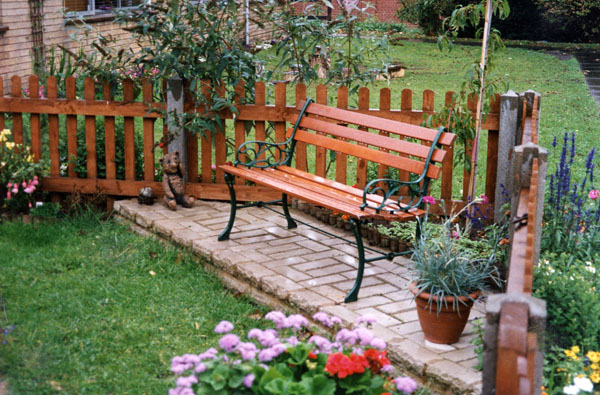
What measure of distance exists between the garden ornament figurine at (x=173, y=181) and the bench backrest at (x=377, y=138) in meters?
1.07

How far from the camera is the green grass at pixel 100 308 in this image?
3.98 meters

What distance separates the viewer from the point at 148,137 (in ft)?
21.9

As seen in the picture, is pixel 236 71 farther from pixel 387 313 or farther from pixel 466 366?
pixel 466 366

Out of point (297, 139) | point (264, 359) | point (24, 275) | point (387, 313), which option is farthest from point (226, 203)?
point (264, 359)

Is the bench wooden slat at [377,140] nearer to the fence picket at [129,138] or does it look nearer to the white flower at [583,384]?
the fence picket at [129,138]

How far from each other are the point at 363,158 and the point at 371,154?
0.17 metres

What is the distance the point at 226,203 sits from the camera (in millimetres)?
6750

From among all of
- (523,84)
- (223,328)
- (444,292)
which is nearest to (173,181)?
(444,292)

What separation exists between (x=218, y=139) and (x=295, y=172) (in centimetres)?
110

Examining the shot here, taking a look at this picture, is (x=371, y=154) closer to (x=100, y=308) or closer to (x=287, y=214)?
(x=287, y=214)

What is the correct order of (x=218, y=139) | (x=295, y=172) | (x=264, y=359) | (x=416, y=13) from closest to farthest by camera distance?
(x=264, y=359) < (x=295, y=172) < (x=218, y=139) < (x=416, y=13)

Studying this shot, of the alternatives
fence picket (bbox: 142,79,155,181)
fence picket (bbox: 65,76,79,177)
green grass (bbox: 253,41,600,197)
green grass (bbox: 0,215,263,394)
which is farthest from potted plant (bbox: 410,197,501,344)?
fence picket (bbox: 65,76,79,177)

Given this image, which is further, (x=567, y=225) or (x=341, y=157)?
(x=341, y=157)

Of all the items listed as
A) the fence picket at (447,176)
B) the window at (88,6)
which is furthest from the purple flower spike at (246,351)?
the window at (88,6)
